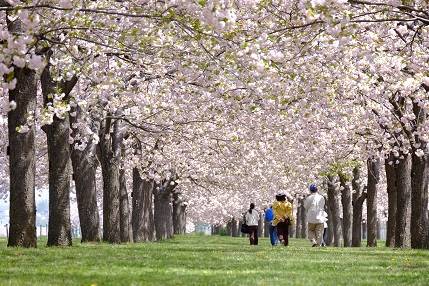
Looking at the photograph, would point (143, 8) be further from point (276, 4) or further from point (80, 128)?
point (80, 128)

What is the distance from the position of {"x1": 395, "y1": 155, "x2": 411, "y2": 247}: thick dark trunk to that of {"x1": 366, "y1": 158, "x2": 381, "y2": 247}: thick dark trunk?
7.62 metres

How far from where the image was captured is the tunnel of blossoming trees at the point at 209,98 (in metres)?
14.9

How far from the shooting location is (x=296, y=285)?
1193cm

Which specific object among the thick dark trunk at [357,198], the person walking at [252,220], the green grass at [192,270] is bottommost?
the green grass at [192,270]

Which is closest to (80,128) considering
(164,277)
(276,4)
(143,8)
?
(276,4)

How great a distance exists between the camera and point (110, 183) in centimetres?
3095

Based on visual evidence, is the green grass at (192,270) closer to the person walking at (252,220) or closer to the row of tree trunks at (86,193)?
the row of tree trunks at (86,193)

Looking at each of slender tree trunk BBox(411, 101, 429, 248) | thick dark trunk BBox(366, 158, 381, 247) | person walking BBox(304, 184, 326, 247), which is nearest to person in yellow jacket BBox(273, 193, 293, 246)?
person walking BBox(304, 184, 326, 247)

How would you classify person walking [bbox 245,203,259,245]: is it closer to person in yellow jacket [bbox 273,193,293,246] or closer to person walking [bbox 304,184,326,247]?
person in yellow jacket [bbox 273,193,293,246]

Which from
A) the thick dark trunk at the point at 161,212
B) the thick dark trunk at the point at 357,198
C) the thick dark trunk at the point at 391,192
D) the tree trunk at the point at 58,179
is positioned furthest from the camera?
the thick dark trunk at the point at 161,212

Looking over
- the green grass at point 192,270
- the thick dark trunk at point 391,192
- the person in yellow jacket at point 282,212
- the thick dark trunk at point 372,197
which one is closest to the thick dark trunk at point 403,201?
the thick dark trunk at point 391,192

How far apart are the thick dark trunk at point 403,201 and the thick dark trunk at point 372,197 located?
762 centimetres

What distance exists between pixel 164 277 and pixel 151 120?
63.0ft

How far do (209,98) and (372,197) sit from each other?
1343 centimetres
